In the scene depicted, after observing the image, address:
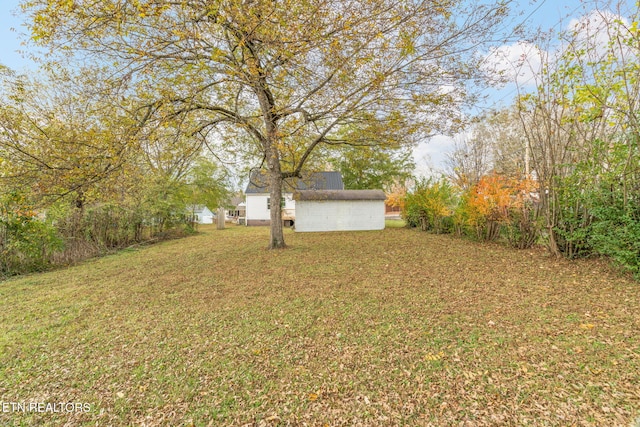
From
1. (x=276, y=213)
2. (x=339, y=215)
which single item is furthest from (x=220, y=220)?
(x=276, y=213)

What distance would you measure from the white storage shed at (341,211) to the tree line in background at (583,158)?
7.10 m

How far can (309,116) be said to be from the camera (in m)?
6.85

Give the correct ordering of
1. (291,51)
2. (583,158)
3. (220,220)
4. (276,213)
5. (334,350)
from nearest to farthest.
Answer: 1. (334,350)
2. (291,51)
3. (583,158)
4. (276,213)
5. (220,220)

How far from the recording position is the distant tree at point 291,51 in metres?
4.20

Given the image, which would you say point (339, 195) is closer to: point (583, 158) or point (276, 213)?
point (276, 213)

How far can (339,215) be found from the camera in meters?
15.0

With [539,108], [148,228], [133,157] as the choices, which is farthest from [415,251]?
[148,228]

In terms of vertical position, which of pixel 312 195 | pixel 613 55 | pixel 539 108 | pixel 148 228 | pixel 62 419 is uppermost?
pixel 613 55

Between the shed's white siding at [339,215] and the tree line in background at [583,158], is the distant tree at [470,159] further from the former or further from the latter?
the tree line in background at [583,158]

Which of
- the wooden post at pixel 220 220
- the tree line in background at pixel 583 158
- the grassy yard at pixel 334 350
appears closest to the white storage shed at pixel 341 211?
the tree line in background at pixel 583 158

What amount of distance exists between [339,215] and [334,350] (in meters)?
12.3

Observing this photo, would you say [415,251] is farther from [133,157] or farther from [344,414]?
[133,157]

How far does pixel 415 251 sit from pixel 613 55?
5595 mm

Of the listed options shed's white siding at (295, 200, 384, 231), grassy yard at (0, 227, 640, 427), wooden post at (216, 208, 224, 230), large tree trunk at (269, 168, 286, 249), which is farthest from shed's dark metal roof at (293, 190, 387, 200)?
grassy yard at (0, 227, 640, 427)
